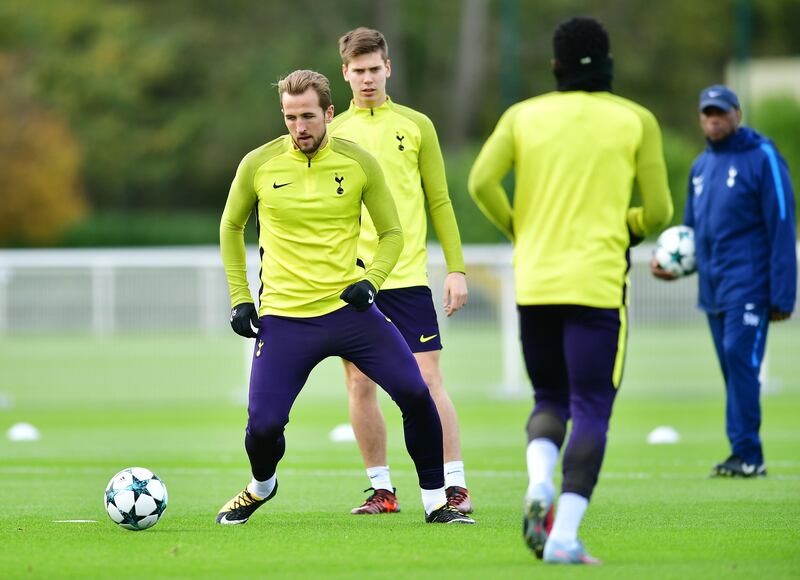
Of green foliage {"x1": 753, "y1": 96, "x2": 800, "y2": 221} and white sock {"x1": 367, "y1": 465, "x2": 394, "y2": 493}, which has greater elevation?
white sock {"x1": 367, "y1": 465, "x2": 394, "y2": 493}

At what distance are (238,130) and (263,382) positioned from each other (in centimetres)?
4843

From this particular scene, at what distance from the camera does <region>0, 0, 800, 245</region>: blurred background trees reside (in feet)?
173

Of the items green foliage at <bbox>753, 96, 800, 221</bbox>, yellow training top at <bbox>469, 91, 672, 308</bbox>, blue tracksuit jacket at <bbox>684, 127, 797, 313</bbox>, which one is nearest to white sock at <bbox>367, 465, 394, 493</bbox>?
yellow training top at <bbox>469, 91, 672, 308</bbox>

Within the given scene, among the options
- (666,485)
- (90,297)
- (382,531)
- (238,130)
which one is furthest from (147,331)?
(238,130)

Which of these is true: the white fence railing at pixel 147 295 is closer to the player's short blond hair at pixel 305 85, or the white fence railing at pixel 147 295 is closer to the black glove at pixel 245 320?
the black glove at pixel 245 320

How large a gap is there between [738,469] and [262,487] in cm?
389

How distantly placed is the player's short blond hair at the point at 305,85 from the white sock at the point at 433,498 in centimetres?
194

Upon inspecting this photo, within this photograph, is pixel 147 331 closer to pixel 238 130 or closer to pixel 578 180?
pixel 578 180

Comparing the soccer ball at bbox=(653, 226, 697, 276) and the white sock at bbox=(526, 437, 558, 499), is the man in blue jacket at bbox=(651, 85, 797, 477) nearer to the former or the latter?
the soccer ball at bbox=(653, 226, 697, 276)

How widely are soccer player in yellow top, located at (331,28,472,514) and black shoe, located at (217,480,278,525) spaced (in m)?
0.73

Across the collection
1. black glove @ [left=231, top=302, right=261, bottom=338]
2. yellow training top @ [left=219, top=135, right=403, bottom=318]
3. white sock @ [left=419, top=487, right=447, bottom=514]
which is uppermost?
yellow training top @ [left=219, top=135, right=403, bottom=318]

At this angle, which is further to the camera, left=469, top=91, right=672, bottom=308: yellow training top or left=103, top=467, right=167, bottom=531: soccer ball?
left=103, top=467, right=167, bottom=531: soccer ball

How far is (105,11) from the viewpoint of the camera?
56625 millimetres

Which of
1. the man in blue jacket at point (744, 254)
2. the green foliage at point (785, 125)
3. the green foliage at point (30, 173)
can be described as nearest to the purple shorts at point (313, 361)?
the man in blue jacket at point (744, 254)
